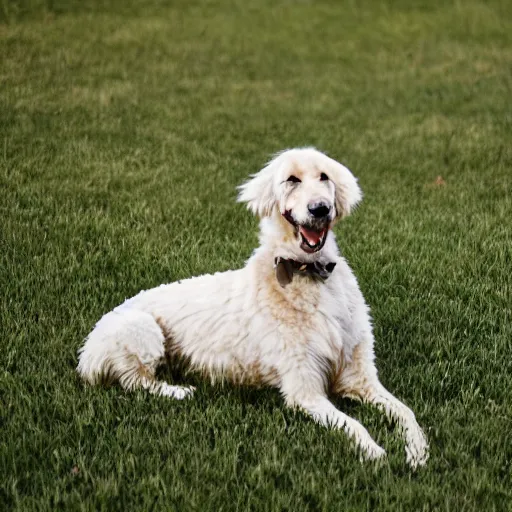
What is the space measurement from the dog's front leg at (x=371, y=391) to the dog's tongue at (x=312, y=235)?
70 cm

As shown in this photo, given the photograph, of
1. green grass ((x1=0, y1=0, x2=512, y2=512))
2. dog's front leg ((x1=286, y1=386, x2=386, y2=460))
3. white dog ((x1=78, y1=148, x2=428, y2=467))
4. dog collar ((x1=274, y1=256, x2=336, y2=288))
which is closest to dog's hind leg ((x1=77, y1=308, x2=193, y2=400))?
white dog ((x1=78, y1=148, x2=428, y2=467))

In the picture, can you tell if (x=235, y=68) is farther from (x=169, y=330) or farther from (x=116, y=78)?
(x=169, y=330)

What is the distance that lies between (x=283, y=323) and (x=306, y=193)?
2.56 ft

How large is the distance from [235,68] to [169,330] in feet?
34.0

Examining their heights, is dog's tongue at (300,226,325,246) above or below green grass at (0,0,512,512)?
above

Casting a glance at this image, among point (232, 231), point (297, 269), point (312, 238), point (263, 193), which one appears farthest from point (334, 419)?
point (232, 231)

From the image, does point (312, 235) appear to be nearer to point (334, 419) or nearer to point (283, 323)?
point (283, 323)

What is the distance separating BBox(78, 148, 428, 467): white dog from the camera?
13.1 ft

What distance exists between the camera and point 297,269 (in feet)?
13.7

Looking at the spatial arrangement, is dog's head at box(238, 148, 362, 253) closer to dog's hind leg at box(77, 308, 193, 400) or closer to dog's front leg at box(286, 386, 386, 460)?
dog's front leg at box(286, 386, 386, 460)

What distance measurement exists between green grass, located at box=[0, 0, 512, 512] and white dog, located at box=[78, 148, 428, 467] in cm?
14

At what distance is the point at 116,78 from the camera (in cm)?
1255

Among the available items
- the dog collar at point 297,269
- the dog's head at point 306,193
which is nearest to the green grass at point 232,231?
the dog collar at point 297,269

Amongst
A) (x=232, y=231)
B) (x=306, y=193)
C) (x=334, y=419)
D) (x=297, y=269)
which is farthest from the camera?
(x=232, y=231)
